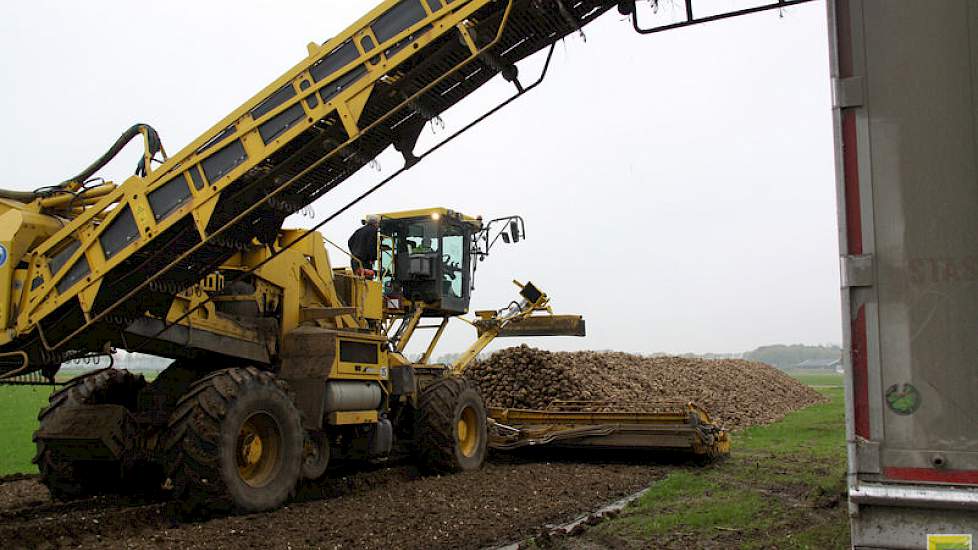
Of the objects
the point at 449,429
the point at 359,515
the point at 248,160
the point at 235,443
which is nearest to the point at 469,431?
the point at 449,429

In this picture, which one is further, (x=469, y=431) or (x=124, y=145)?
(x=469, y=431)

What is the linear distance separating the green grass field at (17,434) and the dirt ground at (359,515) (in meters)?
1.33

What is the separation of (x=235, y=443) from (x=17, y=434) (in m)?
12.2

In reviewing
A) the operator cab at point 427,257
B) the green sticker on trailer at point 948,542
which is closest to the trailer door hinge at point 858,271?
the green sticker on trailer at point 948,542

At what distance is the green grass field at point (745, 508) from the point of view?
6.33 m

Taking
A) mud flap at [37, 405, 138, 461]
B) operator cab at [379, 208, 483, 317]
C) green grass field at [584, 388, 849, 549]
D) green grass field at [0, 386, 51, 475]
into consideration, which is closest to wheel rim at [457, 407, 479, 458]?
operator cab at [379, 208, 483, 317]

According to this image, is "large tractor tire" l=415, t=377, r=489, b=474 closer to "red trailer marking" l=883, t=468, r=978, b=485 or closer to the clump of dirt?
the clump of dirt

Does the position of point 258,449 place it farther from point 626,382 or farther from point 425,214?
point 626,382

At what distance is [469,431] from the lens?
11.2 m

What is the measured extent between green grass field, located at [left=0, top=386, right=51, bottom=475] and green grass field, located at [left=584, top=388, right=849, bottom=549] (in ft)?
17.6

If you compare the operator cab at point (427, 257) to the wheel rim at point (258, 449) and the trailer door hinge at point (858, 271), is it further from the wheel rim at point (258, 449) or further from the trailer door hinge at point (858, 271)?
the trailer door hinge at point (858, 271)

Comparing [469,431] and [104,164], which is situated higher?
[104,164]

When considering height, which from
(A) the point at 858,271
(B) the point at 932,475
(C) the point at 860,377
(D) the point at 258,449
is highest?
(A) the point at 858,271

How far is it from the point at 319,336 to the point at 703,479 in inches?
180
